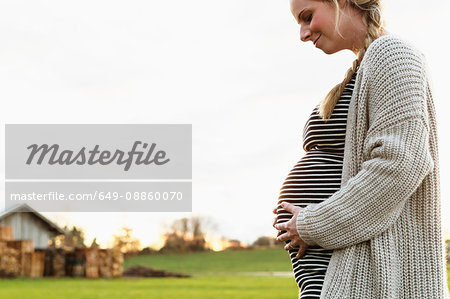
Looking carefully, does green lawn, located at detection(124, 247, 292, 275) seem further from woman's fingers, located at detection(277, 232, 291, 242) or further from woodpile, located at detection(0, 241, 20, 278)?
woman's fingers, located at detection(277, 232, 291, 242)

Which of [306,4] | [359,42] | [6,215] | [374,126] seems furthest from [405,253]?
[6,215]

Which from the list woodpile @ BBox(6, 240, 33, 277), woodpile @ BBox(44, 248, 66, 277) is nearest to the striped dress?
woodpile @ BBox(6, 240, 33, 277)

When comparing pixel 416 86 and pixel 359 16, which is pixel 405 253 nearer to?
pixel 416 86

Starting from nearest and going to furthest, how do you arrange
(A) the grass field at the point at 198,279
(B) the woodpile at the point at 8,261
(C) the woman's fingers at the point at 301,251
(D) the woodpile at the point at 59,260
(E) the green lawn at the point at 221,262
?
(C) the woman's fingers at the point at 301,251, (A) the grass field at the point at 198,279, (B) the woodpile at the point at 8,261, (D) the woodpile at the point at 59,260, (E) the green lawn at the point at 221,262

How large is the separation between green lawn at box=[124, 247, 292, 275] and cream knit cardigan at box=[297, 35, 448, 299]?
17251 millimetres

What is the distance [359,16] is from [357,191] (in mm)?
408

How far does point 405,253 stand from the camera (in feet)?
4.02

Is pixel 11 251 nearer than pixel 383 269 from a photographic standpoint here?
No

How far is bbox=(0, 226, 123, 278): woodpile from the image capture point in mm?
15977

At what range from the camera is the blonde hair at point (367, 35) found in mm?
1311

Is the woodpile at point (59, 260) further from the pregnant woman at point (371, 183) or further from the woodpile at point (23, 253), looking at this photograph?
the pregnant woman at point (371, 183)

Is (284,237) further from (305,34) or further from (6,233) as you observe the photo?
(6,233)

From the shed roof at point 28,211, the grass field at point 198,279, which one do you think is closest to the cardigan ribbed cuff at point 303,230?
the grass field at point 198,279

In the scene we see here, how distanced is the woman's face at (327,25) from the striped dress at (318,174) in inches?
3.5
